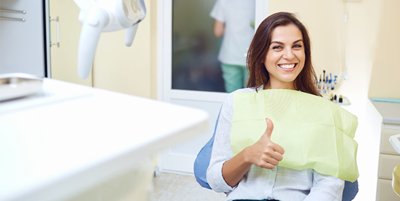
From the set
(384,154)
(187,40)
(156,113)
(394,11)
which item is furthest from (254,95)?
(187,40)

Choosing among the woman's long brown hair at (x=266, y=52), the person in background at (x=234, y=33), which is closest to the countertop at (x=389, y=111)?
the person in background at (x=234, y=33)

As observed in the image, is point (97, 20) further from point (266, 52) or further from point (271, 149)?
point (266, 52)

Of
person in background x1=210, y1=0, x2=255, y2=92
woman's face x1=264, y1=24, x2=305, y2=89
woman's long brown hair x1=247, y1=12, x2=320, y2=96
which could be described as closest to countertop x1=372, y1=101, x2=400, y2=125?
person in background x1=210, y1=0, x2=255, y2=92

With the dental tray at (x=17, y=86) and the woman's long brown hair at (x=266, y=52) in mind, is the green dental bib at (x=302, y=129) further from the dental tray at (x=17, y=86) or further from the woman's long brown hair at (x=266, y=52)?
the dental tray at (x=17, y=86)

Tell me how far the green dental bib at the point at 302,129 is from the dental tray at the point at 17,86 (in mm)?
674

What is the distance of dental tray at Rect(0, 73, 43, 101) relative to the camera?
54 cm

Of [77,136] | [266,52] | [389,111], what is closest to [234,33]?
[389,111]

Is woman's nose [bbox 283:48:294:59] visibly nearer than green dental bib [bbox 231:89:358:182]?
No

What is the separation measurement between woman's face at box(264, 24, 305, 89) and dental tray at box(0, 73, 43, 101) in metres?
0.78

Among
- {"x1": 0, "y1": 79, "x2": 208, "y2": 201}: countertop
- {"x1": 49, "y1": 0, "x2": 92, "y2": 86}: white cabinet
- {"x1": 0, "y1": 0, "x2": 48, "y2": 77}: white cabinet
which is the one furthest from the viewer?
{"x1": 49, "y1": 0, "x2": 92, "y2": 86}: white cabinet

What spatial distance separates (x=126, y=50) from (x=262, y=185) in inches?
93.6

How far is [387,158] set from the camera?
240 cm

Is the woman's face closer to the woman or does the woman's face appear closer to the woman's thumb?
the woman

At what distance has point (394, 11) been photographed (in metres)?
2.69
